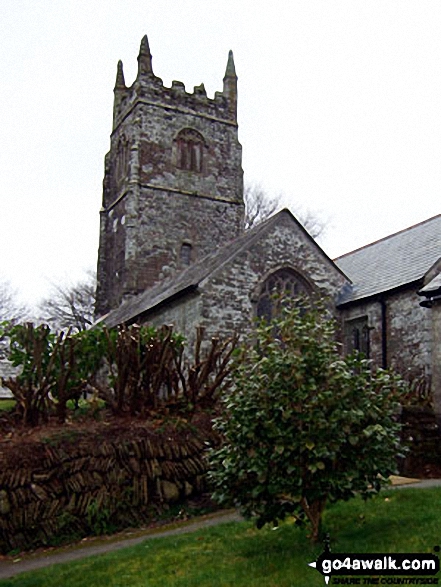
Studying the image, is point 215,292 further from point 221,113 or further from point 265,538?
point 221,113

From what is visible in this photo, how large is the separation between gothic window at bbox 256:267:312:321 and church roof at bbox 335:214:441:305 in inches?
54.1

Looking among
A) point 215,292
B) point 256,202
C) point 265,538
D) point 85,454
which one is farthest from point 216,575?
point 256,202

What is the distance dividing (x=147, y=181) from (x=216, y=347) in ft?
67.4

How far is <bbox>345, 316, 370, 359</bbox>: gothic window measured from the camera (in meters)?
19.2

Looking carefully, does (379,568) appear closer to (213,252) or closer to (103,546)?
(103,546)

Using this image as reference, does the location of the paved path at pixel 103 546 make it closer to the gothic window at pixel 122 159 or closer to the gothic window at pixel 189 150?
the gothic window at pixel 189 150

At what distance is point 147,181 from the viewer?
3116cm

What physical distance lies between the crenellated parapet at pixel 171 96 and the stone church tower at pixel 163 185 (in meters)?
0.05

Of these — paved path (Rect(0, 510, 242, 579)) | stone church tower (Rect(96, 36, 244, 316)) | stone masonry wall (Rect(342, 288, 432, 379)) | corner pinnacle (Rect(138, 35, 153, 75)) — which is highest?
corner pinnacle (Rect(138, 35, 153, 75))

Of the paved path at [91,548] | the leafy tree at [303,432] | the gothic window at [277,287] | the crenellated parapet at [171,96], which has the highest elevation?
the crenellated parapet at [171,96]

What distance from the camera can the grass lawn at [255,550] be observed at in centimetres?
607

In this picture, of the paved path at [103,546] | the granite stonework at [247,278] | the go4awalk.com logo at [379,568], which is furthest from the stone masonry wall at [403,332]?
the go4awalk.com logo at [379,568]

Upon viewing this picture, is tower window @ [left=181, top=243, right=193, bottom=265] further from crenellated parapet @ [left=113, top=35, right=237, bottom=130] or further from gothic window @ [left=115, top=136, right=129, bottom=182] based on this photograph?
crenellated parapet @ [left=113, top=35, right=237, bottom=130]

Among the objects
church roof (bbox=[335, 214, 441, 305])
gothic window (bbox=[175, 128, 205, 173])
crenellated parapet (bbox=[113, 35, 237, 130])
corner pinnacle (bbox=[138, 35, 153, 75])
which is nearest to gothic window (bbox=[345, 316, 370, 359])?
church roof (bbox=[335, 214, 441, 305])
